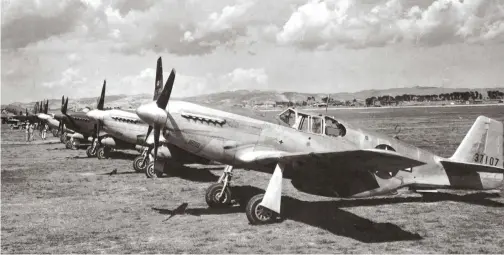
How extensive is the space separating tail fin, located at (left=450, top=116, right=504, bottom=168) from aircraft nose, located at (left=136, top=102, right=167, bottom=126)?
21.6 feet

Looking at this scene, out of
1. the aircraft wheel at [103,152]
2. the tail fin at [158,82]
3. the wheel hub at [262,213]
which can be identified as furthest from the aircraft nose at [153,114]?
the aircraft wheel at [103,152]

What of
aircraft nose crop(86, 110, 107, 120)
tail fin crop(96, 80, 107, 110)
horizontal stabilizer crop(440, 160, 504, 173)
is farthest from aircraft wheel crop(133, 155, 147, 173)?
horizontal stabilizer crop(440, 160, 504, 173)

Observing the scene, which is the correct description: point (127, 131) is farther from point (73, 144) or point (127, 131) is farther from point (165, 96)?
point (73, 144)

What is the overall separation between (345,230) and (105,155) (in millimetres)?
16304

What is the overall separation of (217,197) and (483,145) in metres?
6.06

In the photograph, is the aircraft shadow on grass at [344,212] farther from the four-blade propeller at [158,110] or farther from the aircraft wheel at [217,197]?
the four-blade propeller at [158,110]

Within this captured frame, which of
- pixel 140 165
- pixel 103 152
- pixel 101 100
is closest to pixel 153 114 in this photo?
pixel 140 165

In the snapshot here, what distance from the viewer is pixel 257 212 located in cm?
765

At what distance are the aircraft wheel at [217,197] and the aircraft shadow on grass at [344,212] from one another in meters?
0.11

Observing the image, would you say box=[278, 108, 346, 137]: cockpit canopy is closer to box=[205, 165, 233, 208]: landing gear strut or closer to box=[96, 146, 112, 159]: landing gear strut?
box=[205, 165, 233, 208]: landing gear strut

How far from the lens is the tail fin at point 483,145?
31.8 feet

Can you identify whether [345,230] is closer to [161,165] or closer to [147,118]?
[147,118]

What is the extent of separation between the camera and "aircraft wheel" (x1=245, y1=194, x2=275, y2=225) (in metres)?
7.60

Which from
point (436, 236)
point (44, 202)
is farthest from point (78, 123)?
point (436, 236)
